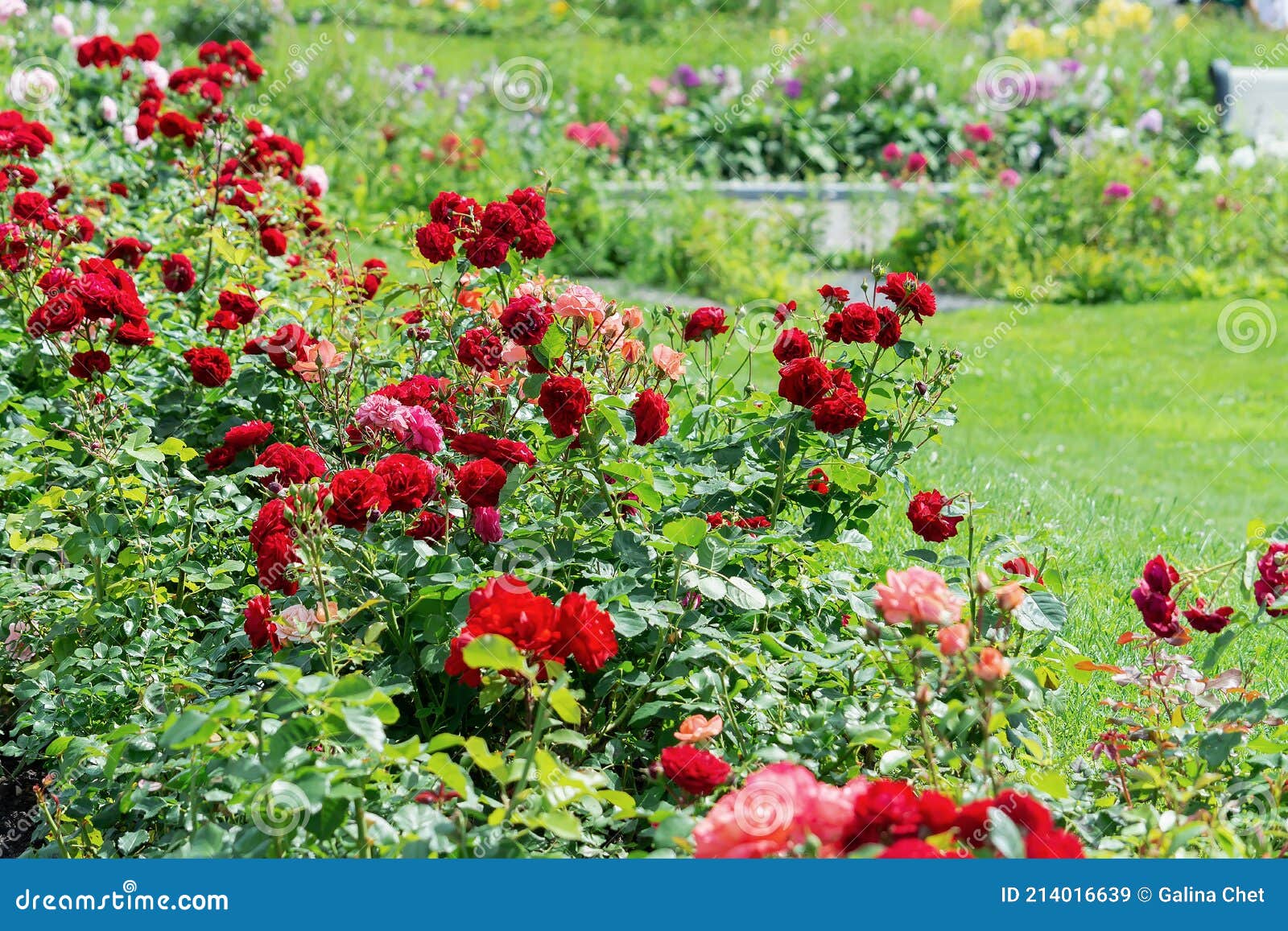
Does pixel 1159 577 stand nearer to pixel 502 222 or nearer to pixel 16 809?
pixel 502 222

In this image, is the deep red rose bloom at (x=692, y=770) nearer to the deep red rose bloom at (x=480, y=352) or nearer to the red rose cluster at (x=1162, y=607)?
the red rose cluster at (x=1162, y=607)

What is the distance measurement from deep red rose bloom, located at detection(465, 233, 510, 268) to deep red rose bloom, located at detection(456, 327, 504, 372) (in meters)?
0.16

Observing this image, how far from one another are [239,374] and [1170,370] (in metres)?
Answer: 4.92

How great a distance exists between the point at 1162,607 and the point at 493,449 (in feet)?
3.89

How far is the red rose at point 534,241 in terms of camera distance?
9.25 ft

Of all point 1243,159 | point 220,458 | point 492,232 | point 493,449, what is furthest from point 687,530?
point 1243,159

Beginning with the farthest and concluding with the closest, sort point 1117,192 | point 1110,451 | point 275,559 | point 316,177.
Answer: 1. point 1117,192
2. point 1110,451
3. point 316,177
4. point 275,559

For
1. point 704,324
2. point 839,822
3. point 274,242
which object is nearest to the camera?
point 839,822

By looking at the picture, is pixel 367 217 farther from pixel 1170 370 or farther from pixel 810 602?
pixel 810 602

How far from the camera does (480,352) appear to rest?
2.69 meters

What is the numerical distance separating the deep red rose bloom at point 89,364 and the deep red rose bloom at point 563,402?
1203 millimetres

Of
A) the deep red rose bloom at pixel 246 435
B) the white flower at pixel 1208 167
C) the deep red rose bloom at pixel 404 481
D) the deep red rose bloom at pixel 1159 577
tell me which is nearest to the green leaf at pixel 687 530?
the deep red rose bloom at pixel 404 481

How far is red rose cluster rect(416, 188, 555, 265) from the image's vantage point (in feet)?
9.21

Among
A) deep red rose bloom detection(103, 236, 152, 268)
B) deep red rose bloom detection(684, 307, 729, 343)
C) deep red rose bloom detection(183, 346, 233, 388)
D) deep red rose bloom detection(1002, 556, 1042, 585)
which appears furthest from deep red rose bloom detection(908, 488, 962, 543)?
deep red rose bloom detection(103, 236, 152, 268)
